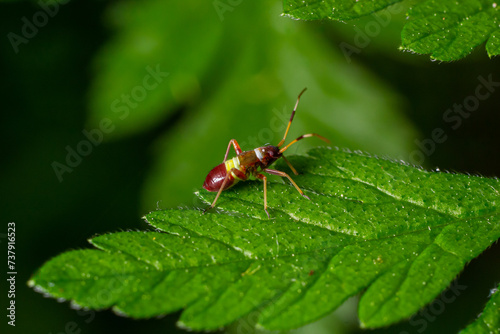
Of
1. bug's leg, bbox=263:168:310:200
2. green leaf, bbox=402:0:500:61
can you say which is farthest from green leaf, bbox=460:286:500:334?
green leaf, bbox=402:0:500:61

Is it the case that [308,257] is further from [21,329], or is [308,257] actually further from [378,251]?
[21,329]

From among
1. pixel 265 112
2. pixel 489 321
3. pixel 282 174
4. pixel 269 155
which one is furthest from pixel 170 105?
pixel 489 321

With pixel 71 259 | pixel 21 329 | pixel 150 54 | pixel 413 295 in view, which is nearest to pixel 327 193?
pixel 413 295

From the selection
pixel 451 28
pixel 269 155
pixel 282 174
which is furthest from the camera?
pixel 269 155

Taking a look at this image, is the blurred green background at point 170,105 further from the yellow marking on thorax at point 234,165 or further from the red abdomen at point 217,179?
the red abdomen at point 217,179

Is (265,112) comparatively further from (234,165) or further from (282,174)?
(282,174)
